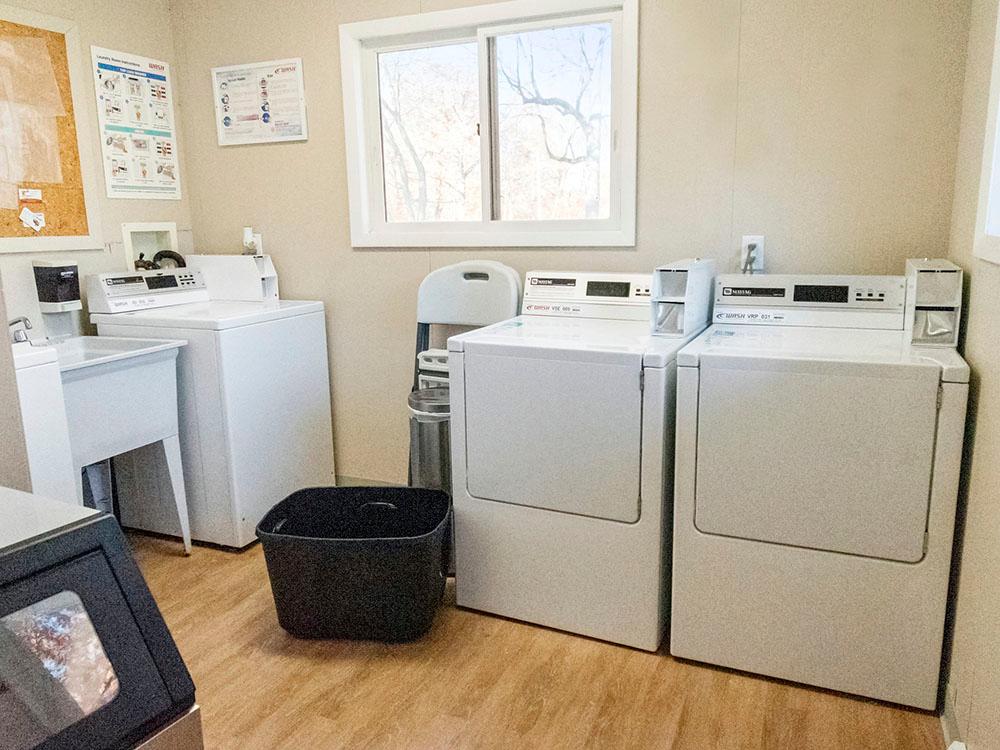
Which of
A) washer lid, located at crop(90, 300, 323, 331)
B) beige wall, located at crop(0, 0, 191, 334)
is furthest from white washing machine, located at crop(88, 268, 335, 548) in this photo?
beige wall, located at crop(0, 0, 191, 334)

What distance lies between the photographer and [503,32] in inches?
105

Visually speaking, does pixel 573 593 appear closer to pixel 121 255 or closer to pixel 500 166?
pixel 500 166

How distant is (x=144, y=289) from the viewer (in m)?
2.94

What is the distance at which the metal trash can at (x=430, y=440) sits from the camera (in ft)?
8.48

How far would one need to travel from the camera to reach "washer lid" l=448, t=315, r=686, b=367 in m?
2.00

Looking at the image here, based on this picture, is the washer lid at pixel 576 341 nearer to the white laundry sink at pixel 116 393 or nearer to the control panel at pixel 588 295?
the control panel at pixel 588 295

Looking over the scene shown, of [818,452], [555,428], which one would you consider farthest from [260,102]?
[818,452]

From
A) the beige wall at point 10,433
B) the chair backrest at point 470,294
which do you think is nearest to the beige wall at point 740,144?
the chair backrest at point 470,294

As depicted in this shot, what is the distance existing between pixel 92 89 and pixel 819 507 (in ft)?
10.0

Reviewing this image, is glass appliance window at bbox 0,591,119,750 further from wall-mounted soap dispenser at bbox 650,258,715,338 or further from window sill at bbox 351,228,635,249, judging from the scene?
window sill at bbox 351,228,635,249

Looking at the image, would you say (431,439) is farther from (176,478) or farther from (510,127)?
(510,127)

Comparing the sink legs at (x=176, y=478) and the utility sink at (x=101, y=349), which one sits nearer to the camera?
the utility sink at (x=101, y=349)

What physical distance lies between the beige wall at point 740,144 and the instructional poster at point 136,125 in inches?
15.6

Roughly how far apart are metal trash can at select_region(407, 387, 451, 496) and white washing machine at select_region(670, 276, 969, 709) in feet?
3.03
